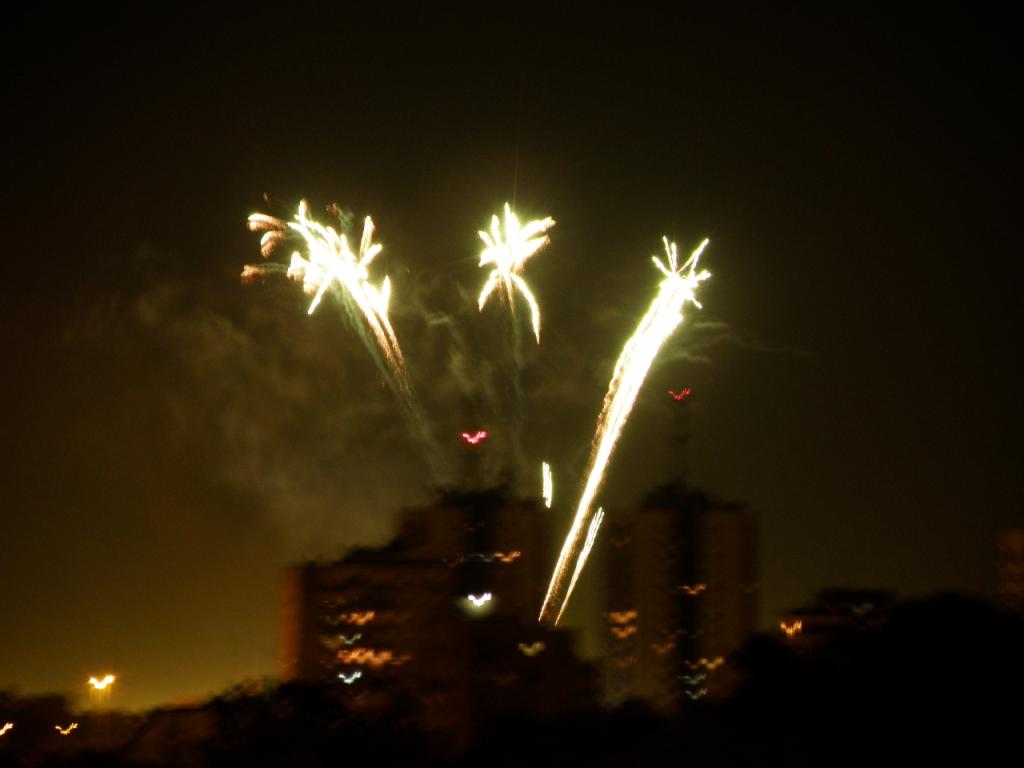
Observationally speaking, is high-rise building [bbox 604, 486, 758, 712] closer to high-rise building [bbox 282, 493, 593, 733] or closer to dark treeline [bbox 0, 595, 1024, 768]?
high-rise building [bbox 282, 493, 593, 733]

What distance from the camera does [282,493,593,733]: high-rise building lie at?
4400 cm

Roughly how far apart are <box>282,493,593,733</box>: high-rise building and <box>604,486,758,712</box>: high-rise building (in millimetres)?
3649

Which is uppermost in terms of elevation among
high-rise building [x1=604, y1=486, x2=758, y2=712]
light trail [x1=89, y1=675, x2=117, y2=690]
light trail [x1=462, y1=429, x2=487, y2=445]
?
light trail [x1=462, y1=429, x2=487, y2=445]

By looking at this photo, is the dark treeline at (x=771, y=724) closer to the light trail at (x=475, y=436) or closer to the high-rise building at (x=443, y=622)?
the high-rise building at (x=443, y=622)

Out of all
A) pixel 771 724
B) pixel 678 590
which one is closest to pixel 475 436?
pixel 678 590

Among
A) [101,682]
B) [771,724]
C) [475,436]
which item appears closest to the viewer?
[771,724]

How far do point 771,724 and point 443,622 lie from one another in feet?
96.6

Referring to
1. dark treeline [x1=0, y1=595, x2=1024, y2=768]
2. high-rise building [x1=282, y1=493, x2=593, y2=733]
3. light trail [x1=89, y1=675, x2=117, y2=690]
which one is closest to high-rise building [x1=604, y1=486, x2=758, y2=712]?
high-rise building [x1=282, y1=493, x2=593, y2=733]

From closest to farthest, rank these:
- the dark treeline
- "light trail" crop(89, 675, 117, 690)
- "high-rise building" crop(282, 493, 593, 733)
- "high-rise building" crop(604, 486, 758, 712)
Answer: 1. the dark treeline
2. "high-rise building" crop(282, 493, 593, 733)
3. "light trail" crop(89, 675, 117, 690)
4. "high-rise building" crop(604, 486, 758, 712)

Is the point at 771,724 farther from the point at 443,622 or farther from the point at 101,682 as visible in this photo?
the point at 101,682

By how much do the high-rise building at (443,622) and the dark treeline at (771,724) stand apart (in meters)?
8.13

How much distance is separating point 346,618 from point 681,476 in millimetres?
15305

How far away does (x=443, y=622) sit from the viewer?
4831 centimetres

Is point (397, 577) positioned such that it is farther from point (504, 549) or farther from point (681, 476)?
point (681, 476)
